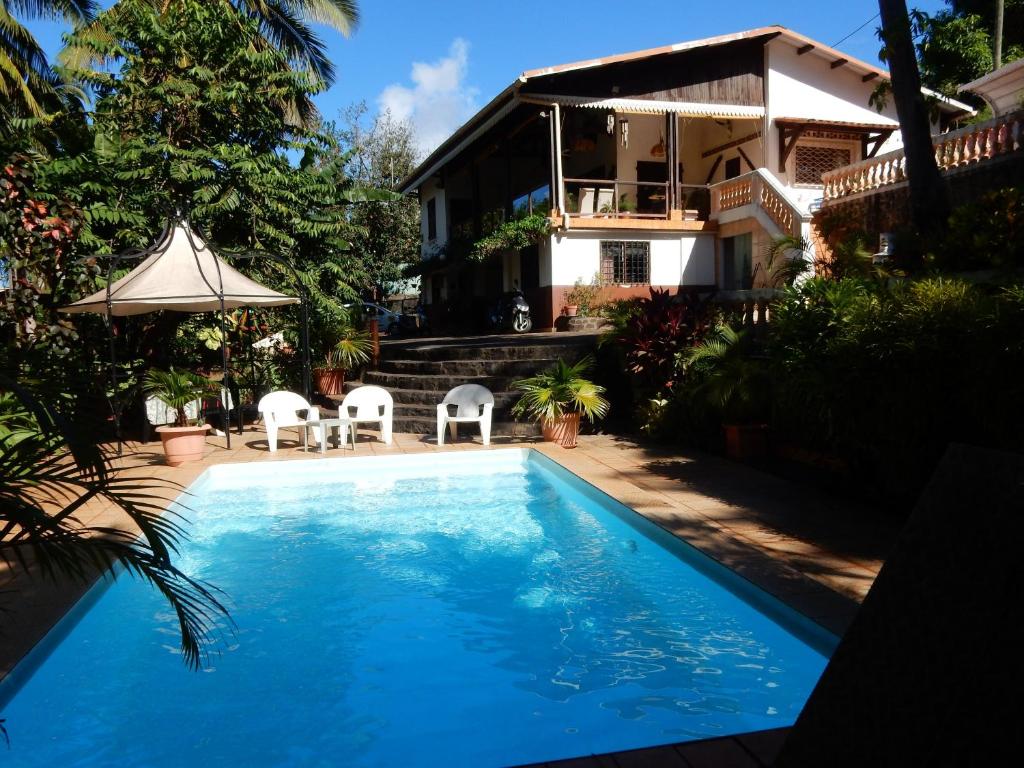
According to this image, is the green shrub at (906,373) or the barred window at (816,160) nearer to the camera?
the green shrub at (906,373)

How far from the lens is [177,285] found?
Answer: 9.79 m

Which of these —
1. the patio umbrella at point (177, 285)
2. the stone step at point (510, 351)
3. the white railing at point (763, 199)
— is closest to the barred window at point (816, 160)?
the white railing at point (763, 199)

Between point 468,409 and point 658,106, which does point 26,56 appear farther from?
point 468,409

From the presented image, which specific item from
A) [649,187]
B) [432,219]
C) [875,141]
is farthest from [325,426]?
[432,219]

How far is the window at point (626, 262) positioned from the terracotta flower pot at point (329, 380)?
7.72 m

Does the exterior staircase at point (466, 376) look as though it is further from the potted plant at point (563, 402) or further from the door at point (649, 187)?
the door at point (649, 187)

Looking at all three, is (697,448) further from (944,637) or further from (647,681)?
(944,637)

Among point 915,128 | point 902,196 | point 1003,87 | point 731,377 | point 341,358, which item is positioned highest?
point 1003,87

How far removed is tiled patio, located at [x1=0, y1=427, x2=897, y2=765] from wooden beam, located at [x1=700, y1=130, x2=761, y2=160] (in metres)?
13.5

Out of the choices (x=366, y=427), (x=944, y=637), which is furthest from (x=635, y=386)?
(x=944, y=637)

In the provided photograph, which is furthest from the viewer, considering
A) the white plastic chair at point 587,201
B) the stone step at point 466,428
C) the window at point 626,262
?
the white plastic chair at point 587,201

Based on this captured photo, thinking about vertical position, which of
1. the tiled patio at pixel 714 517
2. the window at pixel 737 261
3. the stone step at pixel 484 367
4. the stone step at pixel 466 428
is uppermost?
the window at pixel 737 261

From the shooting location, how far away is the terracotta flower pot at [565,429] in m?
9.75

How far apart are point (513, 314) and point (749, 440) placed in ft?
36.3
